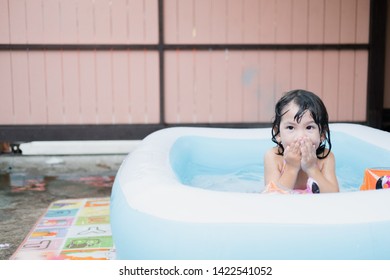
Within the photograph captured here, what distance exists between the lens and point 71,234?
282 centimetres

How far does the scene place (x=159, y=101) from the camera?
515 cm

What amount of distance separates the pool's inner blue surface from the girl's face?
3.62 ft

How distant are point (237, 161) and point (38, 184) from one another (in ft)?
5.93

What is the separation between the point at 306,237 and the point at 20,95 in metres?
4.30

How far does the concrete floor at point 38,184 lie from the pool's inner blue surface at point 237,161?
878mm

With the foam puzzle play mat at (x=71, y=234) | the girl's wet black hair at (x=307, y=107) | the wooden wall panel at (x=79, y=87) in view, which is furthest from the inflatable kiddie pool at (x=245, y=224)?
the wooden wall panel at (x=79, y=87)

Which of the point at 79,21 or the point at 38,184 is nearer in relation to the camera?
the point at 38,184

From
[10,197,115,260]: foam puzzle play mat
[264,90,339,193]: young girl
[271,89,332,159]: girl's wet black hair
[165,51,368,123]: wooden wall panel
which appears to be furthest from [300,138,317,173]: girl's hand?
[165,51,368,123]: wooden wall panel

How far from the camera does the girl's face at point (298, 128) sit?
2068 mm

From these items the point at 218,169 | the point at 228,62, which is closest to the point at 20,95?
the point at 228,62

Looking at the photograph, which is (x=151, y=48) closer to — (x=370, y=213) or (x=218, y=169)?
(x=218, y=169)

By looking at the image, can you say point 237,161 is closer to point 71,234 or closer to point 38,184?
point 71,234

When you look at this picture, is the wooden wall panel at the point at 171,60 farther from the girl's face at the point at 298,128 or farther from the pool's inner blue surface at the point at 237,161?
the girl's face at the point at 298,128

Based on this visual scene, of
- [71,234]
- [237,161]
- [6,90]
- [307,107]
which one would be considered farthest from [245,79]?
[307,107]
